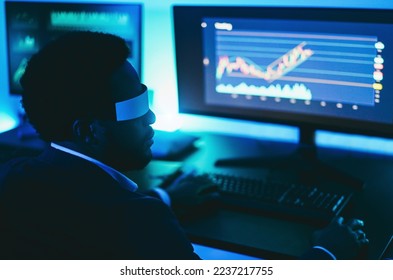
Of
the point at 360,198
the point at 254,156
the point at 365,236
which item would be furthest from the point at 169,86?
the point at 365,236

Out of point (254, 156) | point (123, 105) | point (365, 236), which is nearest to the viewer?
point (123, 105)

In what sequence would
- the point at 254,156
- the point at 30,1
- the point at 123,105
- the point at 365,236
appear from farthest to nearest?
the point at 30,1, the point at 254,156, the point at 365,236, the point at 123,105

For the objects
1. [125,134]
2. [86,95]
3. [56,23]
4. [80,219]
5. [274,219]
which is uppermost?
[56,23]

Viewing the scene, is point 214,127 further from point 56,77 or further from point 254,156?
point 56,77

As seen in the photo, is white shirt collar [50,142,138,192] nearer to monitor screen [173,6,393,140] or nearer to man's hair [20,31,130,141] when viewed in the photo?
man's hair [20,31,130,141]

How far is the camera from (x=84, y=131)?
4.32 ft

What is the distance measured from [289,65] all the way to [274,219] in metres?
0.56

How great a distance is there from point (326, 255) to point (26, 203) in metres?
0.70

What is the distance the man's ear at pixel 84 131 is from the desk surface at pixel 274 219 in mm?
494

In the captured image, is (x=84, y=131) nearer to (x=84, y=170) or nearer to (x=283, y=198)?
(x=84, y=170)

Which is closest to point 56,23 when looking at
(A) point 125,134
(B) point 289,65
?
(B) point 289,65

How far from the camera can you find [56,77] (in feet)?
4.15

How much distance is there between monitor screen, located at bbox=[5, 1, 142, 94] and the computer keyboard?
2.37ft
